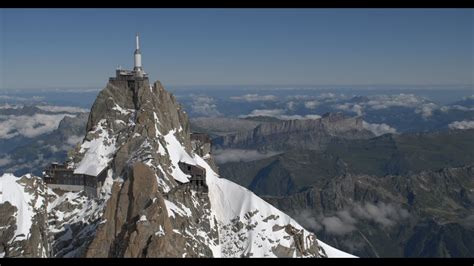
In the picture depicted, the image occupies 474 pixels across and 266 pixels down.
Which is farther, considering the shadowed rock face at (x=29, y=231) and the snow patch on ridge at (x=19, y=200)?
the snow patch on ridge at (x=19, y=200)

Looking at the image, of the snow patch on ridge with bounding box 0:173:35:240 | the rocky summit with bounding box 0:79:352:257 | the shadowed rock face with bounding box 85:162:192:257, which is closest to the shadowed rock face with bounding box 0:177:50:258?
the rocky summit with bounding box 0:79:352:257

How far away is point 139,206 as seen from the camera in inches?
3629

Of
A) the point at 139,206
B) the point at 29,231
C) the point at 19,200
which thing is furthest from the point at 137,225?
the point at 19,200

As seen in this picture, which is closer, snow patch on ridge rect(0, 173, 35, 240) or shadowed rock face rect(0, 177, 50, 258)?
shadowed rock face rect(0, 177, 50, 258)

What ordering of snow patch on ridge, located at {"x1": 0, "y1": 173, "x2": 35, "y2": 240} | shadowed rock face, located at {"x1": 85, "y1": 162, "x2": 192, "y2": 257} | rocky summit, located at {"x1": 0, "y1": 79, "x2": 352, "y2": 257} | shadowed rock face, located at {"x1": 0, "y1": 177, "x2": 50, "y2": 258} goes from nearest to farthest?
shadowed rock face, located at {"x1": 85, "y1": 162, "x2": 192, "y2": 257}
rocky summit, located at {"x1": 0, "y1": 79, "x2": 352, "y2": 257}
shadowed rock face, located at {"x1": 0, "y1": 177, "x2": 50, "y2": 258}
snow patch on ridge, located at {"x1": 0, "y1": 173, "x2": 35, "y2": 240}

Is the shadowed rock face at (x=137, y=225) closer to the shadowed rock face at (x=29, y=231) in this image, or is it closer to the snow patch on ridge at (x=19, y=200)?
the shadowed rock face at (x=29, y=231)

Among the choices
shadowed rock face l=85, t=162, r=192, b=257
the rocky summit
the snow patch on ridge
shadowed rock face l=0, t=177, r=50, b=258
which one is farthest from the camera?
the snow patch on ridge

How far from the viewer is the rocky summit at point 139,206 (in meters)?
88.7

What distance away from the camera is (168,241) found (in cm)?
8469

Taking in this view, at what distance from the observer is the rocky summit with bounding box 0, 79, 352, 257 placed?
291 ft

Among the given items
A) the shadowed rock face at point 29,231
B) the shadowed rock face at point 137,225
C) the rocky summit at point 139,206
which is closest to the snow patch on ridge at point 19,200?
the rocky summit at point 139,206

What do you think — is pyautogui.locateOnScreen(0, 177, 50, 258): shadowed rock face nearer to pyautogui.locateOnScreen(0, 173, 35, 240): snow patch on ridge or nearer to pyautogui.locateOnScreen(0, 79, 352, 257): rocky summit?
pyautogui.locateOnScreen(0, 79, 352, 257): rocky summit
